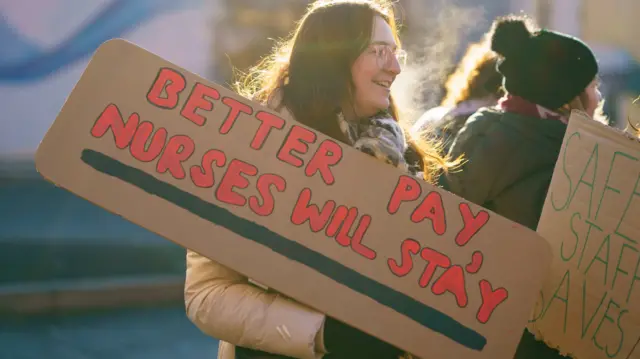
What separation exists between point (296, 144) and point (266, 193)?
0.12 metres

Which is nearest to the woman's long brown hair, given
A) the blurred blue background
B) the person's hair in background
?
the blurred blue background

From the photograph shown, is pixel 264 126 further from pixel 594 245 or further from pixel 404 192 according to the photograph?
pixel 594 245

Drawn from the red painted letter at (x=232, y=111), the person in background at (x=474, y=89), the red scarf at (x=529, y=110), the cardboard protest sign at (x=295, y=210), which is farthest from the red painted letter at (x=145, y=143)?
the person in background at (x=474, y=89)

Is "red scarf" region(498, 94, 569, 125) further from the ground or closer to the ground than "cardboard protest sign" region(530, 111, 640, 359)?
further from the ground

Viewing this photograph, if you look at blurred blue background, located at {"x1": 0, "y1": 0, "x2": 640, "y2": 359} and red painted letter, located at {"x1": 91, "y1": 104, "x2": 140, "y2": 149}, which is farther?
blurred blue background, located at {"x1": 0, "y1": 0, "x2": 640, "y2": 359}

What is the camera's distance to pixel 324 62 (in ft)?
6.95

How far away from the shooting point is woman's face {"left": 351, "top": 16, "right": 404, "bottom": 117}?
2.10 m

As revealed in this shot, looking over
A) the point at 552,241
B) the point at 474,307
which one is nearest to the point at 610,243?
the point at 552,241

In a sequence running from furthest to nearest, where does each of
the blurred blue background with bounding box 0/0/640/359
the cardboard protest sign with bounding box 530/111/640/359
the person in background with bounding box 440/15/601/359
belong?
the blurred blue background with bounding box 0/0/640/359, the person in background with bounding box 440/15/601/359, the cardboard protest sign with bounding box 530/111/640/359

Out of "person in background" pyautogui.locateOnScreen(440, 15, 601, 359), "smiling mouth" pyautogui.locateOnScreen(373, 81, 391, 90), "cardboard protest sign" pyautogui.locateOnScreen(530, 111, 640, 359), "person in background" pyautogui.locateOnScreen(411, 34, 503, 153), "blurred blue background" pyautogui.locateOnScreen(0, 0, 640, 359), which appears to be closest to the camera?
"cardboard protest sign" pyautogui.locateOnScreen(530, 111, 640, 359)

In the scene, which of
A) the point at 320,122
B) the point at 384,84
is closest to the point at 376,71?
the point at 384,84

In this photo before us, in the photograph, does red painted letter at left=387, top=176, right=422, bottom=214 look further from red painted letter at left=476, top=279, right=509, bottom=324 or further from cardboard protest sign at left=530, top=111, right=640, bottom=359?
cardboard protest sign at left=530, top=111, right=640, bottom=359

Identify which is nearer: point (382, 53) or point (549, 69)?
point (382, 53)

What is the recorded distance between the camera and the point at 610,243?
6.66 feet
